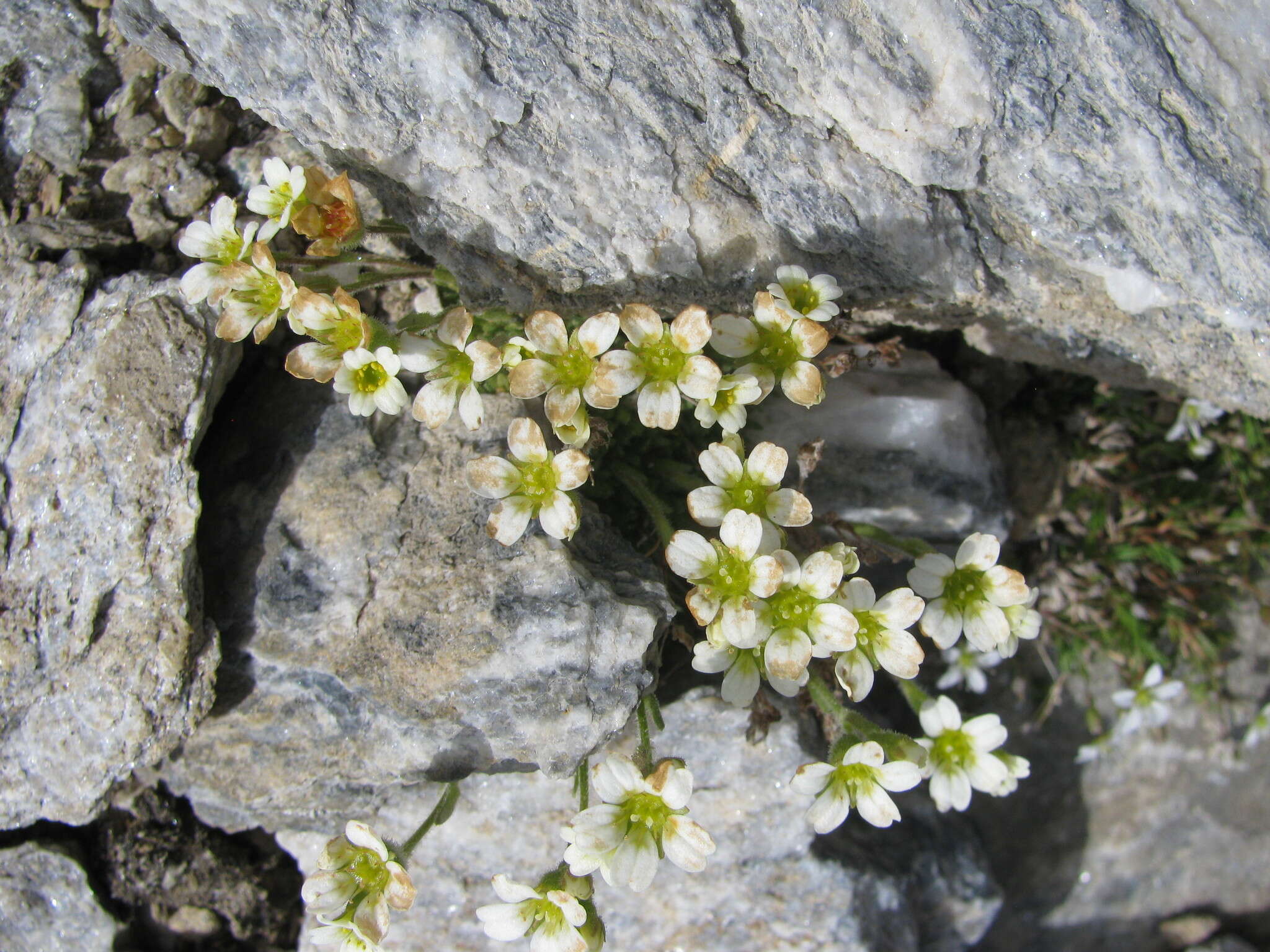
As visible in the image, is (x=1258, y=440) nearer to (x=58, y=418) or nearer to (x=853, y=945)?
(x=853, y=945)

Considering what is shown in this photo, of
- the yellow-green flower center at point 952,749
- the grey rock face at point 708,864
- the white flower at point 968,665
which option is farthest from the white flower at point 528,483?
the white flower at point 968,665

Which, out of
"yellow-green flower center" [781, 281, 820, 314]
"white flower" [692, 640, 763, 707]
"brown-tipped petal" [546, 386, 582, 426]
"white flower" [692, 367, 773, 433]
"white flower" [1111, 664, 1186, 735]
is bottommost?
"white flower" [1111, 664, 1186, 735]

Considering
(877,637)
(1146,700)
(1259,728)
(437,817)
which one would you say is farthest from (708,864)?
(1259,728)

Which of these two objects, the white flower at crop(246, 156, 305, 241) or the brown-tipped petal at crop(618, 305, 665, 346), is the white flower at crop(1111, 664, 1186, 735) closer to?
the brown-tipped petal at crop(618, 305, 665, 346)

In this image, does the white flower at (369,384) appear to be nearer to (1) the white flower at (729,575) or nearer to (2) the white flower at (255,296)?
(2) the white flower at (255,296)

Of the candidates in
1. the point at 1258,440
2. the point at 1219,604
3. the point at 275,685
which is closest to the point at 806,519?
the point at 275,685

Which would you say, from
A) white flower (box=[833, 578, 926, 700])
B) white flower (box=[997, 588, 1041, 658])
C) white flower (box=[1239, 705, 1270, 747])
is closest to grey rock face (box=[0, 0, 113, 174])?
white flower (box=[833, 578, 926, 700])

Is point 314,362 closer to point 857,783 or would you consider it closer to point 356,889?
point 356,889
